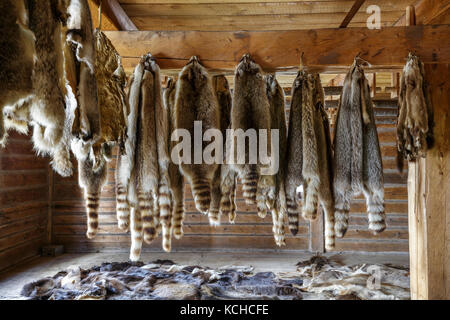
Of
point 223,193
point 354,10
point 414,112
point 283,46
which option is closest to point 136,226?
point 223,193

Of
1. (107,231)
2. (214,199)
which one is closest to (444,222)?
(214,199)

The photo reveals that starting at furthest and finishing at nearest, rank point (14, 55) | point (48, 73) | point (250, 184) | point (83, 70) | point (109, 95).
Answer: point (250, 184) < point (109, 95) < point (83, 70) < point (48, 73) < point (14, 55)

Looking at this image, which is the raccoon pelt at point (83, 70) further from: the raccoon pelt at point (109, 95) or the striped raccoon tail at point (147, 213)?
the striped raccoon tail at point (147, 213)

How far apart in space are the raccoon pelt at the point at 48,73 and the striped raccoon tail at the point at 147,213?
620 millimetres

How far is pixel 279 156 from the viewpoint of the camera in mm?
1871

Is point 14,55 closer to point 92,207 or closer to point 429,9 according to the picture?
point 92,207

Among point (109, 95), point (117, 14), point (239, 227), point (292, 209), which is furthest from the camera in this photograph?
point (239, 227)

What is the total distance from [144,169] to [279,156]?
0.85 metres

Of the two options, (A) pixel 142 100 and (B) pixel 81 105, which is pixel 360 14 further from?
(B) pixel 81 105

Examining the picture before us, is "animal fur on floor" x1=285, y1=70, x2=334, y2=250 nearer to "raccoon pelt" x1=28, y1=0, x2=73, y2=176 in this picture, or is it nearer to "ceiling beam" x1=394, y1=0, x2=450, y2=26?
"ceiling beam" x1=394, y1=0, x2=450, y2=26

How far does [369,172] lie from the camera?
1792 millimetres

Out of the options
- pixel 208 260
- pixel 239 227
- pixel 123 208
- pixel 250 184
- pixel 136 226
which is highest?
pixel 250 184

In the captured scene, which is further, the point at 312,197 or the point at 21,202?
the point at 21,202

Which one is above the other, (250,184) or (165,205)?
(250,184)
